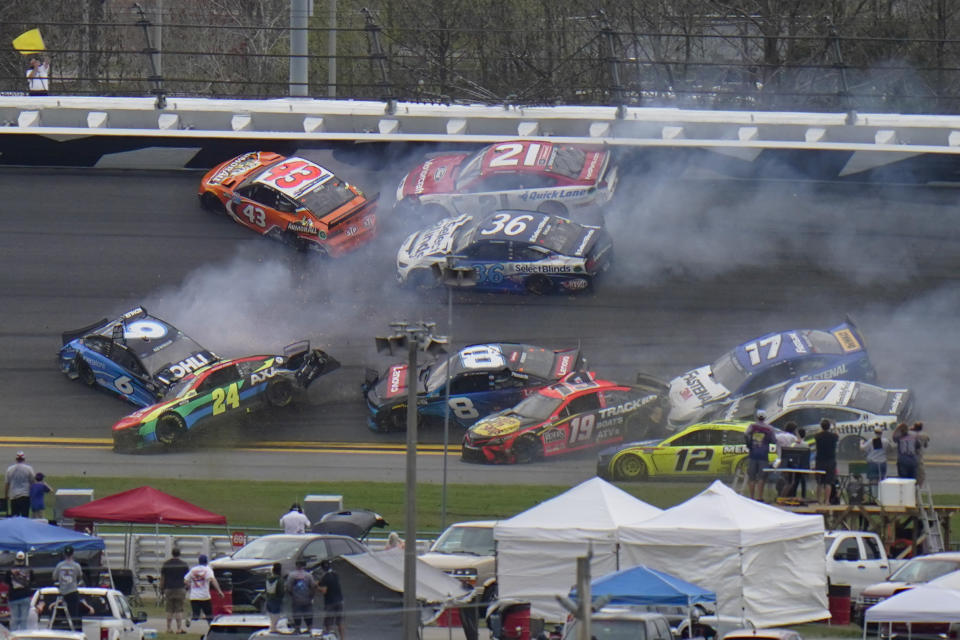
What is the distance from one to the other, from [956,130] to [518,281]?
11418 millimetres

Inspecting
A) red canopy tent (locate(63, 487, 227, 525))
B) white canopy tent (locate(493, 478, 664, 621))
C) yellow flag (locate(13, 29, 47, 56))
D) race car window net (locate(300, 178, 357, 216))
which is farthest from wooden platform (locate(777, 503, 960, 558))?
yellow flag (locate(13, 29, 47, 56))

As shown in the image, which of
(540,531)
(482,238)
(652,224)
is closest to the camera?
(540,531)

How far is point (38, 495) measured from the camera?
2170 cm

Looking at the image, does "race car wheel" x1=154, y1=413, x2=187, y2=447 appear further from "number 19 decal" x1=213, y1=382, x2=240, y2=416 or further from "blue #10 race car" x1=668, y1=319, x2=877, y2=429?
"blue #10 race car" x1=668, y1=319, x2=877, y2=429

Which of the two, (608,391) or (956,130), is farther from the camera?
(956,130)

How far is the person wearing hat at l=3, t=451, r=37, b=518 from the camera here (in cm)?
2175

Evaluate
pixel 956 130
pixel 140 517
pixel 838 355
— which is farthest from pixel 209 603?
pixel 956 130

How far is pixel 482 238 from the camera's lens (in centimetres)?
2833

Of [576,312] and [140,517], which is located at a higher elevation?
[576,312]

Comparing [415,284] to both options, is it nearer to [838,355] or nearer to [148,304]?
[148,304]

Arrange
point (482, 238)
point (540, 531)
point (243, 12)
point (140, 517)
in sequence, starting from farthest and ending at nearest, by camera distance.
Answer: point (243, 12) → point (482, 238) → point (140, 517) → point (540, 531)

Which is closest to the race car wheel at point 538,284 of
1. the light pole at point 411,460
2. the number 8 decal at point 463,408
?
the number 8 decal at point 463,408

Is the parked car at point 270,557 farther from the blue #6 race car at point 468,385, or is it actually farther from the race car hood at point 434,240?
the race car hood at point 434,240

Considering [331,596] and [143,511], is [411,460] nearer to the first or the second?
[331,596]
